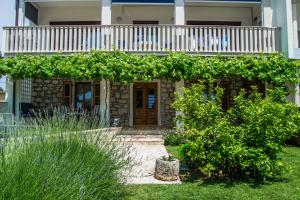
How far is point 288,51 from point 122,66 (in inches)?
242

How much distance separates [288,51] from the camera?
11.5 m

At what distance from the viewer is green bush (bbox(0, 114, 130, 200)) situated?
112 inches

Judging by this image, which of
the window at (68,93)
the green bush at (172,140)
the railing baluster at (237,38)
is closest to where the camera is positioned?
the green bush at (172,140)

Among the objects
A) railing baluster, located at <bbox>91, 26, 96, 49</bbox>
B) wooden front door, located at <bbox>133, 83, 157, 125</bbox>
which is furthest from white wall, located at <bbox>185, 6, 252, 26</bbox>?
railing baluster, located at <bbox>91, 26, 96, 49</bbox>

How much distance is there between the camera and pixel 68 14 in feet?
48.5

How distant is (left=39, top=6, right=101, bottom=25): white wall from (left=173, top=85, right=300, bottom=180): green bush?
32.5 feet

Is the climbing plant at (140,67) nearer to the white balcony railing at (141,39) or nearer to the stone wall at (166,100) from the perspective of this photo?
the white balcony railing at (141,39)

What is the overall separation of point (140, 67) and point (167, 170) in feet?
17.9

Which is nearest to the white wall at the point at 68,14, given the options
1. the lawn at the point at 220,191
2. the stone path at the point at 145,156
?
the stone path at the point at 145,156

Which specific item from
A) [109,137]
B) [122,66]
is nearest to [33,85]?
[122,66]

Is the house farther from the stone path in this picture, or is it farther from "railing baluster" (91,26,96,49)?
the stone path

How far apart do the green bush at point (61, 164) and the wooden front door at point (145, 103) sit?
9.51m

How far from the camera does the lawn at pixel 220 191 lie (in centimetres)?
503

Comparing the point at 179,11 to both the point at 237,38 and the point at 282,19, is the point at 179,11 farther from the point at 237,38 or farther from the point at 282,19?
the point at 282,19
